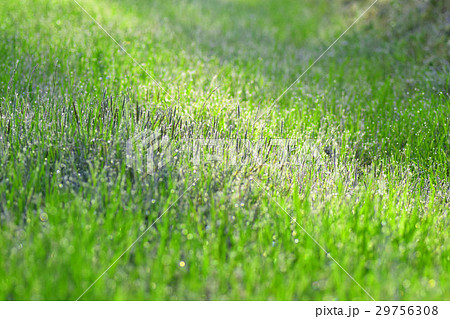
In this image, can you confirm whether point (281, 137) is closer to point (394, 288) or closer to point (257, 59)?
point (394, 288)

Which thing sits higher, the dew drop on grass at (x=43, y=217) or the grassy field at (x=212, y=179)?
the grassy field at (x=212, y=179)

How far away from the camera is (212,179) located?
8.67 feet

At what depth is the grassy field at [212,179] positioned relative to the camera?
1965 mm

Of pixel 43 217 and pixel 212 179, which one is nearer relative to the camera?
pixel 43 217

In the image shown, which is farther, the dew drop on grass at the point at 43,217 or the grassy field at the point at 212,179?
the dew drop on grass at the point at 43,217

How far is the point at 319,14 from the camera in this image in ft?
32.1

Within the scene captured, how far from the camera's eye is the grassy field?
1.96 meters

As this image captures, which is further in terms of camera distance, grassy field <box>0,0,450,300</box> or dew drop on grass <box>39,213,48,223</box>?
dew drop on grass <box>39,213,48,223</box>

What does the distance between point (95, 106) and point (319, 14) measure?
8.07 metres

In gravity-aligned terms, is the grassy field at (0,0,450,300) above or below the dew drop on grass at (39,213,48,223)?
above

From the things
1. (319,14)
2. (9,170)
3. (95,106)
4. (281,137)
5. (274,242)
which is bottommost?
(9,170)

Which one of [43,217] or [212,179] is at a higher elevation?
[212,179]
